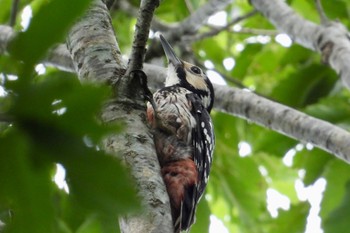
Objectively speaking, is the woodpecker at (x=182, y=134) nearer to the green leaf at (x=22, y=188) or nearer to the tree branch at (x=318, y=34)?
the tree branch at (x=318, y=34)

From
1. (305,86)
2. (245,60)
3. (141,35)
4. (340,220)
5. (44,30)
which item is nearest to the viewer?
(44,30)

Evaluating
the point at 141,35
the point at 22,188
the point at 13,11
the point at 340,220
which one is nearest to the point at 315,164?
the point at 340,220

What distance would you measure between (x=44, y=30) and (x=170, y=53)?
3624mm

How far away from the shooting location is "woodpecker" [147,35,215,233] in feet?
9.98

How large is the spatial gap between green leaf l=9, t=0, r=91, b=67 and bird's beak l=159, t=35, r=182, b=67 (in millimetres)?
3421

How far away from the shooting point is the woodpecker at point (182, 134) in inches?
120

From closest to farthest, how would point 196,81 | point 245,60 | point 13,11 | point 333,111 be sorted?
point 333,111, point 13,11, point 196,81, point 245,60

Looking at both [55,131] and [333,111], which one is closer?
[55,131]

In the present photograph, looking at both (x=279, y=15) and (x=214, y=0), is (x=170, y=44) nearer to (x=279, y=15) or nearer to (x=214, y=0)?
(x=214, y=0)

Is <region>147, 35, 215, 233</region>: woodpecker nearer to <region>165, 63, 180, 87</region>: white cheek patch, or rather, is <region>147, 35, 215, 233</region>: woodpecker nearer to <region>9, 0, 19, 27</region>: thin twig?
<region>165, 63, 180, 87</region>: white cheek patch

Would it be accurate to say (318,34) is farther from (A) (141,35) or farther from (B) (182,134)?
(A) (141,35)

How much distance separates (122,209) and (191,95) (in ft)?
10.4

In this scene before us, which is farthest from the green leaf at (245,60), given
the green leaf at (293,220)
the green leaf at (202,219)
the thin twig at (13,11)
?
the thin twig at (13,11)

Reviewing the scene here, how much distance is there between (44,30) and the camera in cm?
107
